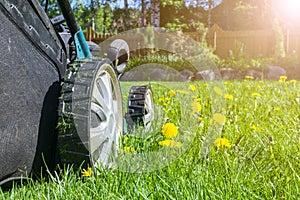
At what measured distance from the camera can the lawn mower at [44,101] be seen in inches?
48.2

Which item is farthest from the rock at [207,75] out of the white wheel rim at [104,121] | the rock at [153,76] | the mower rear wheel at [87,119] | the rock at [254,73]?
the mower rear wheel at [87,119]

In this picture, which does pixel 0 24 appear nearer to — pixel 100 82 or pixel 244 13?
pixel 100 82

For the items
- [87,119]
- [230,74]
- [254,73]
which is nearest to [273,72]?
[254,73]

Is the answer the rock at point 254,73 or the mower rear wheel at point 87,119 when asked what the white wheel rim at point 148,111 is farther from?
the rock at point 254,73

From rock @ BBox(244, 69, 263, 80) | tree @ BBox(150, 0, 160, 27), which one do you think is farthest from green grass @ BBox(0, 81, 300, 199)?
tree @ BBox(150, 0, 160, 27)

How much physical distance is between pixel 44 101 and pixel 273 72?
34.8 ft

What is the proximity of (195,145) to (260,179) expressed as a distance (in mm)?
461

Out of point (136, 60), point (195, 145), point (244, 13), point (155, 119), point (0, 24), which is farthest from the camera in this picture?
point (244, 13)

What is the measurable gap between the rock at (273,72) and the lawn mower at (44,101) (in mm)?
10064

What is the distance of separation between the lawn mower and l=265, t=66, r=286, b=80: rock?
10.1 metres

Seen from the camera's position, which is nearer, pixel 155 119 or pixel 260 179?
pixel 260 179

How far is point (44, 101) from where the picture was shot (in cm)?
142

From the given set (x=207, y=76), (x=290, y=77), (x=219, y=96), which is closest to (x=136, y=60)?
(x=207, y=76)

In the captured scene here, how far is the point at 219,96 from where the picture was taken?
10.6 ft
